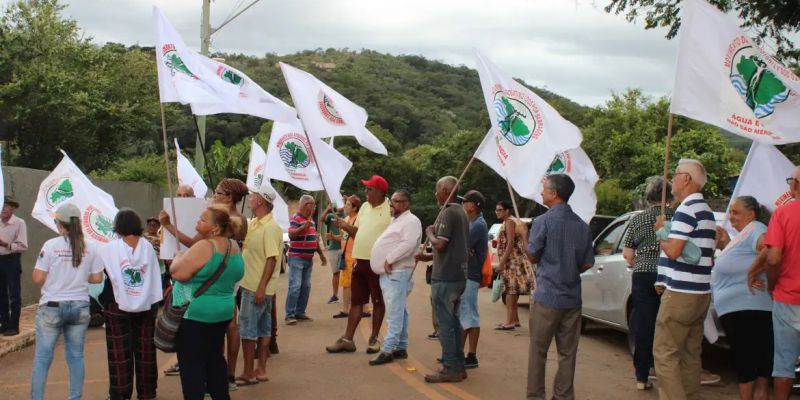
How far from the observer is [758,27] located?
11438 mm

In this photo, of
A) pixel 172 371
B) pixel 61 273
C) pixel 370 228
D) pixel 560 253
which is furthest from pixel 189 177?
pixel 560 253

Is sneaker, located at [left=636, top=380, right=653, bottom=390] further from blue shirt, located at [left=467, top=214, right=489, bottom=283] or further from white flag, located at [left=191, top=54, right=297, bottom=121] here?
white flag, located at [left=191, top=54, right=297, bottom=121]

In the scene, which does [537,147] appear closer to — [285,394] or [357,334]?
[285,394]

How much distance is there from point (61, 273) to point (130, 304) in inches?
22.5

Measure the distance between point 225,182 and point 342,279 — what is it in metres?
5.52

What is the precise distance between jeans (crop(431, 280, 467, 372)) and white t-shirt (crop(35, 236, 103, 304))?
3.16 metres

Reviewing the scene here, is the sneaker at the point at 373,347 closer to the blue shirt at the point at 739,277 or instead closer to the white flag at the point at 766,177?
the blue shirt at the point at 739,277

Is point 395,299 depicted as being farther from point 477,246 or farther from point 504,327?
point 504,327

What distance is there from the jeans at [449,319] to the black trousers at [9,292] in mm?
5634

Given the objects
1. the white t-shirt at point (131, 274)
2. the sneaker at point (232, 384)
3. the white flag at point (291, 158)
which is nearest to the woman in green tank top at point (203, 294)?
the white t-shirt at point (131, 274)

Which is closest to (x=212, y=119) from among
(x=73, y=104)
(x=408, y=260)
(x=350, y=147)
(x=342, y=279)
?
(x=350, y=147)

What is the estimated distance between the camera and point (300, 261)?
40.1 feet

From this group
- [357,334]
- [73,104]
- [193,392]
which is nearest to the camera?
[193,392]

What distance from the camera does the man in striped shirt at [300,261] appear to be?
12.1m
